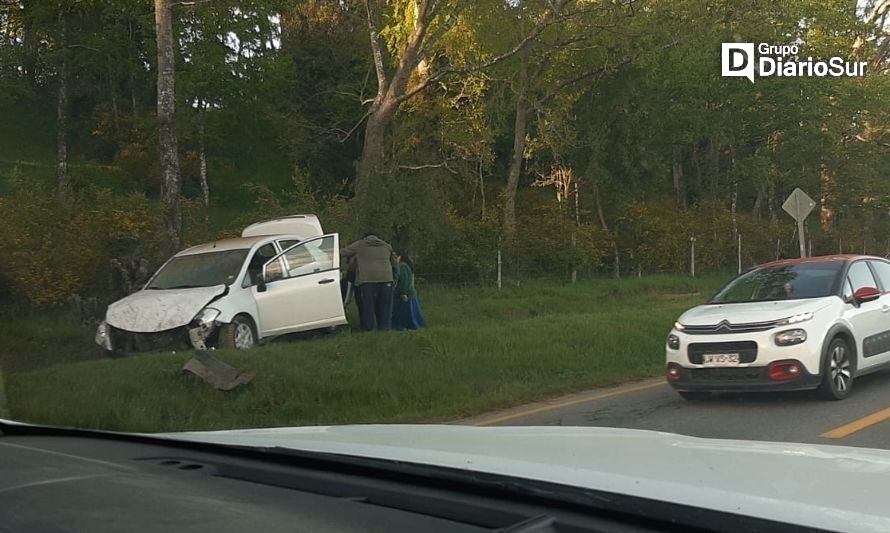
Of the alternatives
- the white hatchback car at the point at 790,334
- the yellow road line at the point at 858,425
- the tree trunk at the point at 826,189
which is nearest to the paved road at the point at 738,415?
the yellow road line at the point at 858,425

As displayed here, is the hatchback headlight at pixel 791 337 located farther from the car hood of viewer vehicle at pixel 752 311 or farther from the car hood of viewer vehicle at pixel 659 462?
the car hood of viewer vehicle at pixel 659 462

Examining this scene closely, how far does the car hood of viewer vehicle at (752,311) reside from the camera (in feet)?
28.7

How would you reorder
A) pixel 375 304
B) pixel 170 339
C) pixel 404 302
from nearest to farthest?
1. pixel 170 339
2. pixel 375 304
3. pixel 404 302

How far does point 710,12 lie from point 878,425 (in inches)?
657

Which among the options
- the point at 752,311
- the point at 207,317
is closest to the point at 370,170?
the point at 207,317

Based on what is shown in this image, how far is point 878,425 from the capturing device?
300 inches

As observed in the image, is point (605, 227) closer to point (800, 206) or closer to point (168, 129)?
point (800, 206)

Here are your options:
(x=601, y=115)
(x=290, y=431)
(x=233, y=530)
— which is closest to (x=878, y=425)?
(x=290, y=431)

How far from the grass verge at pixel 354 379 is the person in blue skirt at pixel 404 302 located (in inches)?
56.7

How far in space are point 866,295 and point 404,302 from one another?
24.6ft

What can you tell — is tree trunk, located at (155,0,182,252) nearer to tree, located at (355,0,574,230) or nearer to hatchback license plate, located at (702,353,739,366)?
tree, located at (355,0,574,230)

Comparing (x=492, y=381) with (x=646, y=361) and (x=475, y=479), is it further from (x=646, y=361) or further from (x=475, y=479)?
(x=475, y=479)

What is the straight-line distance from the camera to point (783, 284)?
9680 mm

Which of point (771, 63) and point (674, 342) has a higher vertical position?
point (771, 63)
